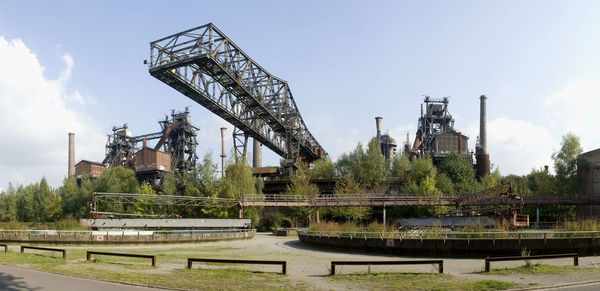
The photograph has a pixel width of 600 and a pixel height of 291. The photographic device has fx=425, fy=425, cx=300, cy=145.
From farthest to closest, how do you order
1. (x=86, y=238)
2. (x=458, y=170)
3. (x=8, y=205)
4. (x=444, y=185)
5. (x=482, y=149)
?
1. (x=8, y=205)
2. (x=482, y=149)
3. (x=458, y=170)
4. (x=444, y=185)
5. (x=86, y=238)

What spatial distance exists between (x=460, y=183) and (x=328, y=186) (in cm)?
2252

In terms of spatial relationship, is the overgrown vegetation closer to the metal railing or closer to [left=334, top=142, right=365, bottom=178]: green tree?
[left=334, top=142, right=365, bottom=178]: green tree

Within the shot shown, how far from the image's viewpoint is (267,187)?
256ft

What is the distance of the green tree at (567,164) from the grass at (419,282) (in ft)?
184

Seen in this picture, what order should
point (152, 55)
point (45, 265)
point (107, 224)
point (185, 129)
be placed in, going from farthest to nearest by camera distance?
point (185, 129), point (152, 55), point (107, 224), point (45, 265)

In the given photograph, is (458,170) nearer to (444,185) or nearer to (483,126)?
(444,185)

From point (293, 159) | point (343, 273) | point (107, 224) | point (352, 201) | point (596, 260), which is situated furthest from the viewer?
point (293, 159)

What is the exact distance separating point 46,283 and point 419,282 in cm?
1164

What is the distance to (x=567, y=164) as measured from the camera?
203 ft

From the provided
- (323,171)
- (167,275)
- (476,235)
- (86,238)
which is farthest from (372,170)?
(167,275)

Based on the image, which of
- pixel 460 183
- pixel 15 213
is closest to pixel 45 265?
pixel 460 183

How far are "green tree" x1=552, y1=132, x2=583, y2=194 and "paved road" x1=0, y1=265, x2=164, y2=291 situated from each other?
6385cm

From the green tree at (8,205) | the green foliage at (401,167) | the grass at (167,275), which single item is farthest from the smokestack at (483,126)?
the green tree at (8,205)

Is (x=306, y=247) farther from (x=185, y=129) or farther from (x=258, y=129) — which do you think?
(x=185, y=129)
